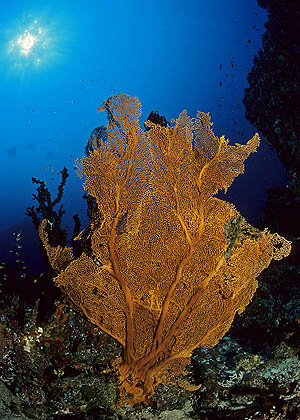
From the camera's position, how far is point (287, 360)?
451cm

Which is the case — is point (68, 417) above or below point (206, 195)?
below

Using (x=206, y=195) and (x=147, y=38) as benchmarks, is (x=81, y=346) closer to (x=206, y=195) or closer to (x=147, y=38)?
(x=206, y=195)

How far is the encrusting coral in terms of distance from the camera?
3.49 metres

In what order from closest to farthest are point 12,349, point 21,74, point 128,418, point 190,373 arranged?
1. point 128,418
2. point 12,349
3. point 190,373
4. point 21,74

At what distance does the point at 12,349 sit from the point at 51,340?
600 millimetres

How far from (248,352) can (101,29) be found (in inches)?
3714

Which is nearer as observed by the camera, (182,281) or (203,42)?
(182,281)

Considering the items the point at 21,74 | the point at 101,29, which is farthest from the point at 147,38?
the point at 21,74

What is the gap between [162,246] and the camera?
11.9 ft

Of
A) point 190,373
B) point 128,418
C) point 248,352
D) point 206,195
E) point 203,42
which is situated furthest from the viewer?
point 203,42

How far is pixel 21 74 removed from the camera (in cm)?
7650

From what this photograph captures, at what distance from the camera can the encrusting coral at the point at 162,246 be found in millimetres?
3494

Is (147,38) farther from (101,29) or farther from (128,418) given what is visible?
(128,418)

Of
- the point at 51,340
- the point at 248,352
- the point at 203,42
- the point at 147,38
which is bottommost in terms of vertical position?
the point at 248,352
